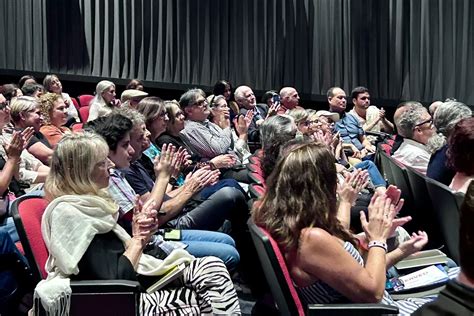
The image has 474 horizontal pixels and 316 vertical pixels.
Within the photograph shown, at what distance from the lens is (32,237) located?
249 cm

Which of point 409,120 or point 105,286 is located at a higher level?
point 409,120

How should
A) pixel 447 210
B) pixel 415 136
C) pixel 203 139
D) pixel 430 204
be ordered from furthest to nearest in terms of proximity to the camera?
pixel 203 139 < pixel 415 136 < pixel 430 204 < pixel 447 210

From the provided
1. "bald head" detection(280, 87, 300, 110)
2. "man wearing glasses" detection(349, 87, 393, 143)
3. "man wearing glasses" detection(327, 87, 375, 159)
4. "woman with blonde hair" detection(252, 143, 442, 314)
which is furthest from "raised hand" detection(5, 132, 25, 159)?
"man wearing glasses" detection(349, 87, 393, 143)

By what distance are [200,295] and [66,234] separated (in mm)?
597

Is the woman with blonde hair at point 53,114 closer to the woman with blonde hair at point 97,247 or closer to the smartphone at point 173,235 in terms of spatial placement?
the smartphone at point 173,235

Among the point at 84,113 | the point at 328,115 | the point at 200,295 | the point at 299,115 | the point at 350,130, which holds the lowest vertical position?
the point at 200,295

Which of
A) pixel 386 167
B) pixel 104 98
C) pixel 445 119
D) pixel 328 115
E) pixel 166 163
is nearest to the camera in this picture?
pixel 166 163

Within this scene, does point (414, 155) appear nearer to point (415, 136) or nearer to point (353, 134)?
point (415, 136)

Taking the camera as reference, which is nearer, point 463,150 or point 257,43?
point 463,150

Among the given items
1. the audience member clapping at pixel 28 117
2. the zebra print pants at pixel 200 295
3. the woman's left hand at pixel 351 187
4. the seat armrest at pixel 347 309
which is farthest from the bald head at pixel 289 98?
the seat armrest at pixel 347 309

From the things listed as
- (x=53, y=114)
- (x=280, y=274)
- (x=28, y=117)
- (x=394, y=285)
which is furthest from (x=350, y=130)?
(x=280, y=274)

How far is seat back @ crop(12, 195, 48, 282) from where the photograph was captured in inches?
96.8

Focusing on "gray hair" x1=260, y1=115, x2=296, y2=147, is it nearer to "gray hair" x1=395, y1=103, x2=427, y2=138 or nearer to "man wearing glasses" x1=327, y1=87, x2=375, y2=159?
"gray hair" x1=395, y1=103, x2=427, y2=138

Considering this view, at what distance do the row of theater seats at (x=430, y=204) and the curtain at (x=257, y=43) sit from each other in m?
6.33
